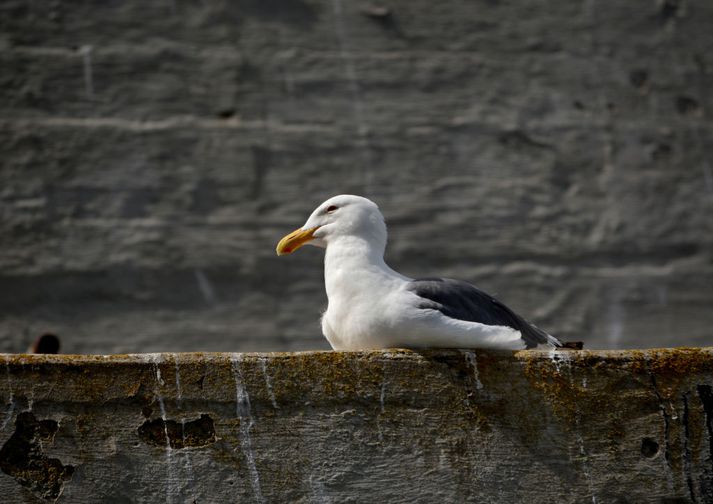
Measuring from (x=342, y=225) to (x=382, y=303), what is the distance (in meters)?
0.53

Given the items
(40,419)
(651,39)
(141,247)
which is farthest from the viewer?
(651,39)

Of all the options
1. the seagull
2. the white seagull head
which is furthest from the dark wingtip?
the white seagull head

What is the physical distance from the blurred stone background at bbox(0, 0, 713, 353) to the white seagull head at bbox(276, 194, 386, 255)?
11.4 ft

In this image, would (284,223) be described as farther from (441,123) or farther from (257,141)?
(441,123)

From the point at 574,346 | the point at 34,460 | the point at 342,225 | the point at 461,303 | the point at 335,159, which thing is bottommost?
the point at 335,159

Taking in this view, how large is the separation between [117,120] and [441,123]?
241cm

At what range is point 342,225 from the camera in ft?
13.7

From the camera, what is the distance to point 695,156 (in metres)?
8.20

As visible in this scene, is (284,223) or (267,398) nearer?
(267,398)

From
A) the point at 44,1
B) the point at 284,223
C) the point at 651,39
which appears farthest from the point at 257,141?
the point at 651,39

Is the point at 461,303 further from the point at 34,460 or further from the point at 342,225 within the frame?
the point at 34,460

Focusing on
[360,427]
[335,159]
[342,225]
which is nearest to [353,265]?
[342,225]

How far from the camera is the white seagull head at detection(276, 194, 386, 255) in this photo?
163 inches

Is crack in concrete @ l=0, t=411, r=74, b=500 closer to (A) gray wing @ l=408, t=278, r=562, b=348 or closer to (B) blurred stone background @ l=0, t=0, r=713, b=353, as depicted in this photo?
(A) gray wing @ l=408, t=278, r=562, b=348
